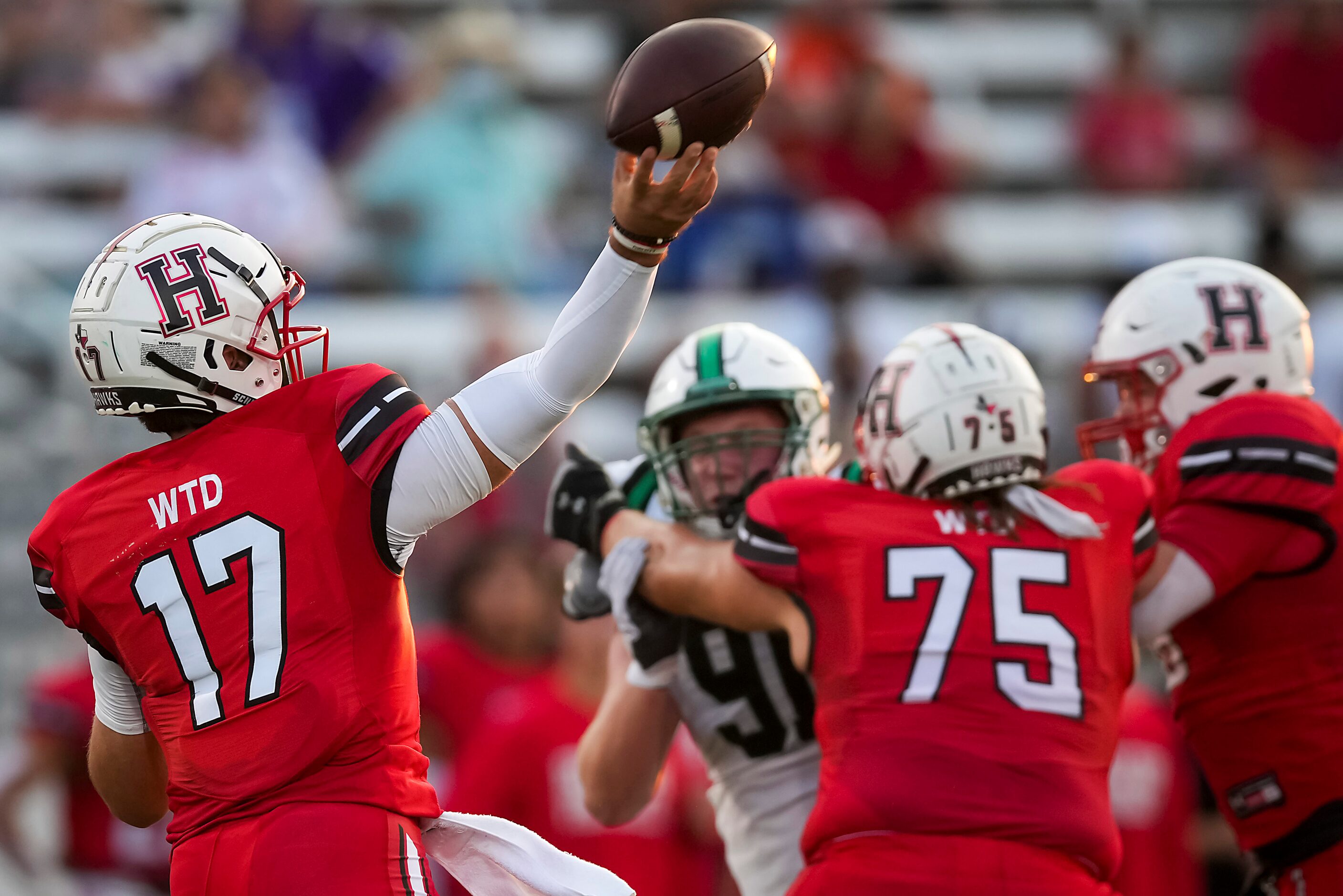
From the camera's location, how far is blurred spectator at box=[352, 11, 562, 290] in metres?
9.16

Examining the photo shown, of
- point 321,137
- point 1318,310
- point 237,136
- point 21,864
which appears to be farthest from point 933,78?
point 21,864

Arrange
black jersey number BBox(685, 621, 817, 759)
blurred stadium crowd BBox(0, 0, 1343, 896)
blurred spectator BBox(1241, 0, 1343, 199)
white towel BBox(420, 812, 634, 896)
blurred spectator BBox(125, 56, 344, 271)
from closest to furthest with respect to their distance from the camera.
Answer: white towel BBox(420, 812, 634, 896) → black jersey number BBox(685, 621, 817, 759) → blurred stadium crowd BBox(0, 0, 1343, 896) → blurred spectator BBox(125, 56, 344, 271) → blurred spectator BBox(1241, 0, 1343, 199)

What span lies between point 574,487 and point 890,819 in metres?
1.16

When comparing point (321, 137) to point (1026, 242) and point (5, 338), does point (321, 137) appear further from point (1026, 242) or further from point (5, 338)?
point (1026, 242)

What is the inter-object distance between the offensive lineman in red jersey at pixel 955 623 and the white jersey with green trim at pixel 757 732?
0.31 meters

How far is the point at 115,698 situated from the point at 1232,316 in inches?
106

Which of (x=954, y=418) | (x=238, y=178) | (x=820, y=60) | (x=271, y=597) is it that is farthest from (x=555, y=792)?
(x=820, y=60)

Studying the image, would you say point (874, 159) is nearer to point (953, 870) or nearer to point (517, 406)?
point (953, 870)

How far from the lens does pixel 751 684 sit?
3939 mm

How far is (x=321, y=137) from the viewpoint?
377 inches

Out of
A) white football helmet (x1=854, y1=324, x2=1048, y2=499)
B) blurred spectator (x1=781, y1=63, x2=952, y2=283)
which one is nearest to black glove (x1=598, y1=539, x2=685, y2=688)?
white football helmet (x1=854, y1=324, x2=1048, y2=499)

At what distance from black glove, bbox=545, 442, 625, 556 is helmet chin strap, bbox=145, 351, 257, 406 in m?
1.04

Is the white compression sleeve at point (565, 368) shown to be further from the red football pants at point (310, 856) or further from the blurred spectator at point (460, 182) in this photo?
the blurred spectator at point (460, 182)

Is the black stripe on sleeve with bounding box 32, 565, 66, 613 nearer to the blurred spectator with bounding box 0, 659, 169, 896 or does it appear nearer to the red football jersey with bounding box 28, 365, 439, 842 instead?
the red football jersey with bounding box 28, 365, 439, 842
